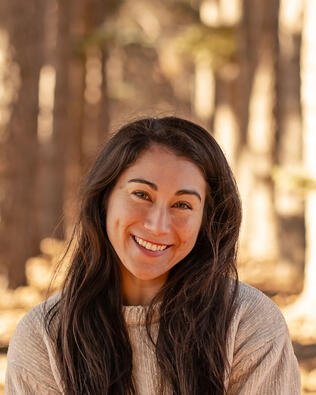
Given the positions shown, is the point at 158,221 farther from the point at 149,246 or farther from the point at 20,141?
the point at 20,141

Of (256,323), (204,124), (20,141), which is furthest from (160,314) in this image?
(204,124)

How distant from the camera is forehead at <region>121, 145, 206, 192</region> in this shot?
2.56 meters

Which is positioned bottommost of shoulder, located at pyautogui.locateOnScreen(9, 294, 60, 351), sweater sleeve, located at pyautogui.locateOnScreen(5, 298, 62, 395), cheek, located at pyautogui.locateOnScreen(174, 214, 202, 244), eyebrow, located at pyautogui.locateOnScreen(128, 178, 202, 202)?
sweater sleeve, located at pyautogui.locateOnScreen(5, 298, 62, 395)

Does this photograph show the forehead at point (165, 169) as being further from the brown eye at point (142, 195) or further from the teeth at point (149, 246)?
the teeth at point (149, 246)

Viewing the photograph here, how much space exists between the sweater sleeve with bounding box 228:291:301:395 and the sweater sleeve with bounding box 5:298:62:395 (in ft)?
2.15

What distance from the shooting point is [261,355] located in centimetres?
257

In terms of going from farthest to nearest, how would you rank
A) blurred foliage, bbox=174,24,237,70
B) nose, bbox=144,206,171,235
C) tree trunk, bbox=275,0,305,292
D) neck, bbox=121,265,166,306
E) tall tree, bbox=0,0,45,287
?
blurred foliage, bbox=174,24,237,70, tree trunk, bbox=275,0,305,292, tall tree, bbox=0,0,45,287, neck, bbox=121,265,166,306, nose, bbox=144,206,171,235

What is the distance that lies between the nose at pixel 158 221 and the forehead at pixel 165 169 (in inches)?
3.7

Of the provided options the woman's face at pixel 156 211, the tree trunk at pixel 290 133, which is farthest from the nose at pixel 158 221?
the tree trunk at pixel 290 133

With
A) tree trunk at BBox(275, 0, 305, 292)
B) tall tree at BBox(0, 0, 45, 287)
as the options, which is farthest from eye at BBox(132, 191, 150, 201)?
tree trunk at BBox(275, 0, 305, 292)

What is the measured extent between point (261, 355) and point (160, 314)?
0.39 meters

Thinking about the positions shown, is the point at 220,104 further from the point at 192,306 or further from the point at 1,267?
the point at 192,306

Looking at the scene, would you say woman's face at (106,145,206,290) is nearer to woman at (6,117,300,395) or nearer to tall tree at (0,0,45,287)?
woman at (6,117,300,395)

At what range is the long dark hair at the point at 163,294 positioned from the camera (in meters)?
2.57
